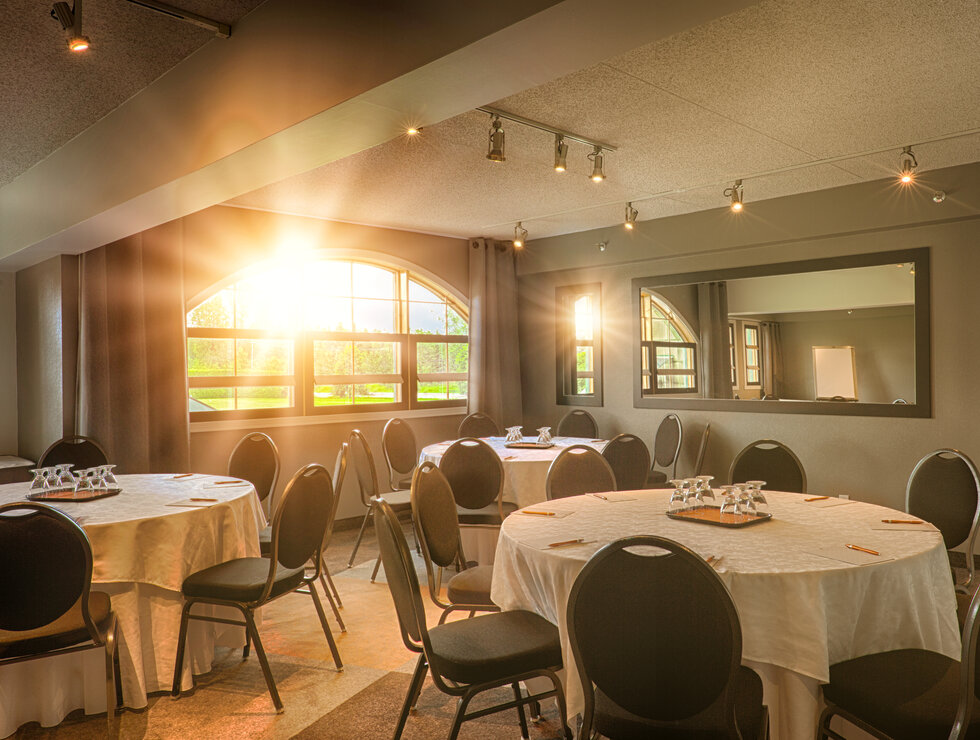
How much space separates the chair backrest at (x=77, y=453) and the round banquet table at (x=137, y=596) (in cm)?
136

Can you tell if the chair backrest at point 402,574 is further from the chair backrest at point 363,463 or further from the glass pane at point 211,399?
the glass pane at point 211,399

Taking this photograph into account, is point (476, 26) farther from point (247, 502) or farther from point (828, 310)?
point (828, 310)

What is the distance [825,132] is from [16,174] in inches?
200

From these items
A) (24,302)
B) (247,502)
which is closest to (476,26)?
(247,502)

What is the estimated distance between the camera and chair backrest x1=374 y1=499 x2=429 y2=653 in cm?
207

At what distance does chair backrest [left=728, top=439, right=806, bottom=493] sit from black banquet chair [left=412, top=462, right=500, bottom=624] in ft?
5.61

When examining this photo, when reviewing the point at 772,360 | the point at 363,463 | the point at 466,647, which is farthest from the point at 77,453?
the point at 772,360

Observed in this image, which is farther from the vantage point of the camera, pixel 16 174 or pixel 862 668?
pixel 16 174

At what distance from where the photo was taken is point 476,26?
1.88 m

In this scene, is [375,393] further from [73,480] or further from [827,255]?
[827,255]

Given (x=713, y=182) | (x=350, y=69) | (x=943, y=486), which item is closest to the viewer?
(x=350, y=69)

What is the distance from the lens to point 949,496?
3.18 m

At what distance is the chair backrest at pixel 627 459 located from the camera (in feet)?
14.4

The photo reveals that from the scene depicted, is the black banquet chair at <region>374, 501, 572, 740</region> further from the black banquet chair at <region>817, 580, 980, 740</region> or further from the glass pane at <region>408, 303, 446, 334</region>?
the glass pane at <region>408, 303, 446, 334</region>
